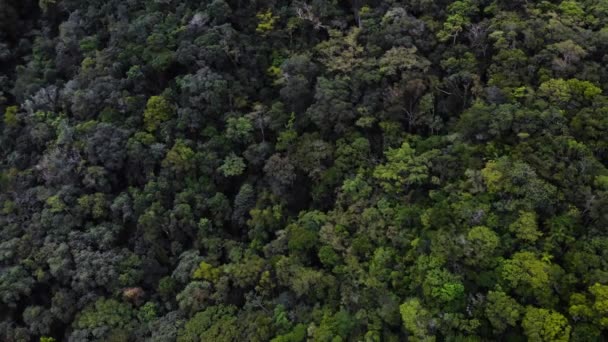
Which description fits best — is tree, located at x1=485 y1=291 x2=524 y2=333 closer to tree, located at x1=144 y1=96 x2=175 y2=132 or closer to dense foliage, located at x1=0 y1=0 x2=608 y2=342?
dense foliage, located at x1=0 y1=0 x2=608 y2=342

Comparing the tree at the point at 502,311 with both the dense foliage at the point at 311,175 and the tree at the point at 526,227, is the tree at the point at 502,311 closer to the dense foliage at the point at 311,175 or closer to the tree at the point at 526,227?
the dense foliage at the point at 311,175

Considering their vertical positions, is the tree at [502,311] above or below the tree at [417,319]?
above

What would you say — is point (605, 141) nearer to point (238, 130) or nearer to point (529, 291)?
point (529, 291)

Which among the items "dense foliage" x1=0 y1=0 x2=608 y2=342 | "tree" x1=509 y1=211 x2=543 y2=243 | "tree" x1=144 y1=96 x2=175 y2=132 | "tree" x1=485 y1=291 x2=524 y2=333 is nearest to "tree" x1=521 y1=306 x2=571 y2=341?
"dense foliage" x1=0 y1=0 x2=608 y2=342

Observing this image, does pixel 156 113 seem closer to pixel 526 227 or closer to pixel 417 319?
pixel 417 319

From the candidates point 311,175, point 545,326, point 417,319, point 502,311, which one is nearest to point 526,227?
point 502,311

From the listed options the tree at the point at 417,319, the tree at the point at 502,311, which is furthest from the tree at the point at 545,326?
the tree at the point at 417,319

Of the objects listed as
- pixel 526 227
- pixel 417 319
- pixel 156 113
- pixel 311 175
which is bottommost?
pixel 417 319

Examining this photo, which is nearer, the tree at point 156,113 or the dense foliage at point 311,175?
the dense foliage at point 311,175
